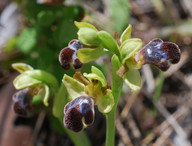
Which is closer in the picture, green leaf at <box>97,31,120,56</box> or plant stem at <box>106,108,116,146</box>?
green leaf at <box>97,31,120,56</box>

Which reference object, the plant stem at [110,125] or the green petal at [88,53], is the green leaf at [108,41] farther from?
the plant stem at [110,125]

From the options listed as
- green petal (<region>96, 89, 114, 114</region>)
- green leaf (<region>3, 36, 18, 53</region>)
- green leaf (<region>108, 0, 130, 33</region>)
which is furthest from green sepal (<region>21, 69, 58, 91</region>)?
green leaf (<region>108, 0, 130, 33</region>)

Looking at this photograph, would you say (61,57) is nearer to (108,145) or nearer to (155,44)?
(155,44)

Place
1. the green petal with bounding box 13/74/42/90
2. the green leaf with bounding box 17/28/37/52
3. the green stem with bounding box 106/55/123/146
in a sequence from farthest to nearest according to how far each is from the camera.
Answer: the green leaf with bounding box 17/28/37/52 → the green petal with bounding box 13/74/42/90 → the green stem with bounding box 106/55/123/146

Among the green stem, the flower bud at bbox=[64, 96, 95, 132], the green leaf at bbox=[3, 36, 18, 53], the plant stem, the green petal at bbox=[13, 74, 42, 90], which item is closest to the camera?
the flower bud at bbox=[64, 96, 95, 132]

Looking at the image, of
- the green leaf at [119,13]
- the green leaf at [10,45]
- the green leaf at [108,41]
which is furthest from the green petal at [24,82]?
the green leaf at [119,13]

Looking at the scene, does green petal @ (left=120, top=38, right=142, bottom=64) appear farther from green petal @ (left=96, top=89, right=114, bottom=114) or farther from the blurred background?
the blurred background
